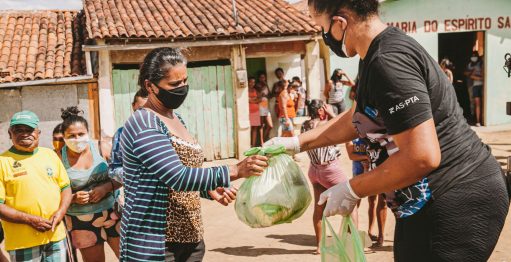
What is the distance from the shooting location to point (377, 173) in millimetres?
2197

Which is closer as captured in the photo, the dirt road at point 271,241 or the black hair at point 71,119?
the black hair at point 71,119

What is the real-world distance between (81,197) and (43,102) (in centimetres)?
785

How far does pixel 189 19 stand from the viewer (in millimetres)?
13414

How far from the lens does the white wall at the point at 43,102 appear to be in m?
11.9

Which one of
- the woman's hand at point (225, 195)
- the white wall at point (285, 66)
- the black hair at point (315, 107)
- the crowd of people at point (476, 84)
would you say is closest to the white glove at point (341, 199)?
the woman's hand at point (225, 195)

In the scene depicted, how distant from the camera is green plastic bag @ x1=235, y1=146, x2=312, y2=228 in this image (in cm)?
314

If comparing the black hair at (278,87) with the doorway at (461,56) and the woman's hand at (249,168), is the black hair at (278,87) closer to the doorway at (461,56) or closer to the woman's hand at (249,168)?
the doorway at (461,56)

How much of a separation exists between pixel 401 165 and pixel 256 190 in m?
1.20

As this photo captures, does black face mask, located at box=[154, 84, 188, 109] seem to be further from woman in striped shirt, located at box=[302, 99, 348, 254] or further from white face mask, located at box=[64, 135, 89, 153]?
woman in striped shirt, located at box=[302, 99, 348, 254]

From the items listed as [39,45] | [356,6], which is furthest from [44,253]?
[39,45]

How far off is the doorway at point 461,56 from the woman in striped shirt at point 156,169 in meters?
14.7

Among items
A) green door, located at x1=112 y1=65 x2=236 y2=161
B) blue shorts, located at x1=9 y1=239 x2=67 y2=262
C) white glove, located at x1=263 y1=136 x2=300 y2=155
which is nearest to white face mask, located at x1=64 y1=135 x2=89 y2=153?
blue shorts, located at x1=9 y1=239 x2=67 y2=262

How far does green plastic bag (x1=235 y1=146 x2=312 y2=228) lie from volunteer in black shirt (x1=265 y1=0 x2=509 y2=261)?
0.72m

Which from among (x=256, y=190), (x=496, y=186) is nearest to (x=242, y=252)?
(x=256, y=190)
